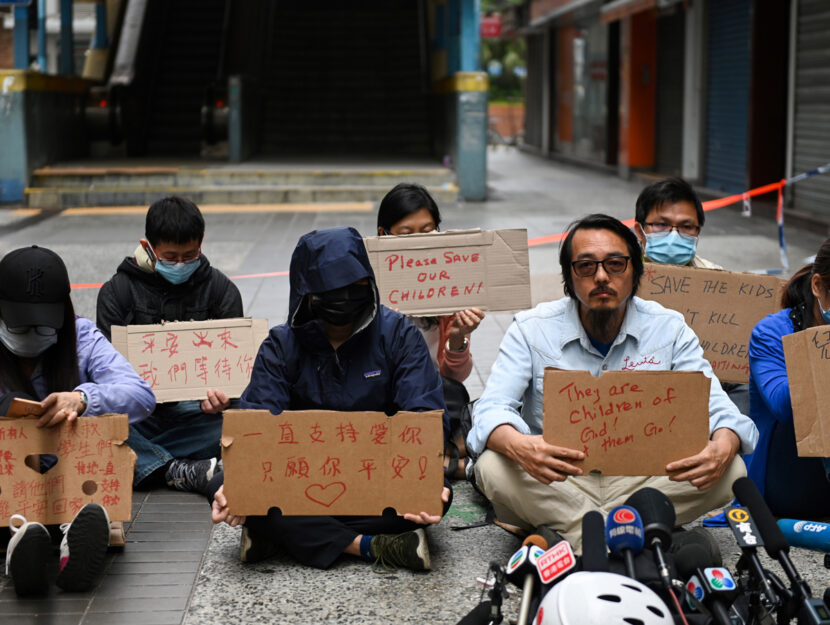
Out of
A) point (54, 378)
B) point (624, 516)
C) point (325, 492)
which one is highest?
point (54, 378)

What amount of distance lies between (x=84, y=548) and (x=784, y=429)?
2.54 m

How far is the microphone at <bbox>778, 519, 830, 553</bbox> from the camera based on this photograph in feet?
13.1

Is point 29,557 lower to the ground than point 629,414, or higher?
lower

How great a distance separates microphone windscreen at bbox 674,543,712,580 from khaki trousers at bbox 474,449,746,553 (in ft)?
2.35

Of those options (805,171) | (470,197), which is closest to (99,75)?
(470,197)

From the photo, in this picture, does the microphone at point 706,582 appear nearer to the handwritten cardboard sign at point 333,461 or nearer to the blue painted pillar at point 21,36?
the handwritten cardboard sign at point 333,461

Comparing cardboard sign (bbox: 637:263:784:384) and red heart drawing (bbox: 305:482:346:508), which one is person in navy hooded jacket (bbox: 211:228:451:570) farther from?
cardboard sign (bbox: 637:263:784:384)

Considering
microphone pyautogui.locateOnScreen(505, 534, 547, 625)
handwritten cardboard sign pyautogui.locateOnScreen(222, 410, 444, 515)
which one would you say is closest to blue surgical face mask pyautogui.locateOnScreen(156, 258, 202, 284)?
handwritten cardboard sign pyautogui.locateOnScreen(222, 410, 444, 515)

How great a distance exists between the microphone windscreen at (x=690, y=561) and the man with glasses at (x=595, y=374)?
1.96 ft

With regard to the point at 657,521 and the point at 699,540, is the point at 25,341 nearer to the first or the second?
the point at 657,521

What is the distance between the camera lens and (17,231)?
1244 centimetres

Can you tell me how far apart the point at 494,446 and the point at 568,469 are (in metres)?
0.30

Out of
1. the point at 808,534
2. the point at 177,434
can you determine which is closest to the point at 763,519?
the point at 808,534

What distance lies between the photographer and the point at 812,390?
3.80m
